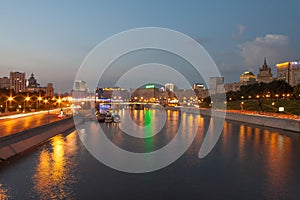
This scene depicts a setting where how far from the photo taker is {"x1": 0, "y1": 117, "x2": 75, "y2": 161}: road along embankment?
61.4 feet

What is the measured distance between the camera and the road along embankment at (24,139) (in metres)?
18.7

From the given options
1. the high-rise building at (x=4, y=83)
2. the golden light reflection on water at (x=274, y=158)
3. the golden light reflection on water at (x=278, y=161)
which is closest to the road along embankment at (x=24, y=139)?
the golden light reflection on water at (x=274, y=158)

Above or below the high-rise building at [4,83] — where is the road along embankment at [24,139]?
below

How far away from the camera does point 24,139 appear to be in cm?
2298

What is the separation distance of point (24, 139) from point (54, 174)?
8.34 m

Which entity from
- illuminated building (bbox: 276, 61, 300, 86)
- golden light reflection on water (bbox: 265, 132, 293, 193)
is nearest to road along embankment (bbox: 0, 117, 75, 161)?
golden light reflection on water (bbox: 265, 132, 293, 193)

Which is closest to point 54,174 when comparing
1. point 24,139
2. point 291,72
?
point 24,139

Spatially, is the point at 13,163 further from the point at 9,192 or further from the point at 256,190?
the point at 256,190

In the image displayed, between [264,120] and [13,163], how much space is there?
39353 mm

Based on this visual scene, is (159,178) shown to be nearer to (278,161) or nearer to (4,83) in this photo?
(278,161)

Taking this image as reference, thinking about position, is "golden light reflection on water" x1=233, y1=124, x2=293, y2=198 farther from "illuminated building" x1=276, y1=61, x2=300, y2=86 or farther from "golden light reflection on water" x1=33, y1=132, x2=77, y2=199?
"illuminated building" x1=276, y1=61, x2=300, y2=86

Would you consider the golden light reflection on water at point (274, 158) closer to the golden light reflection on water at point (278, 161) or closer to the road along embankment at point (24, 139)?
the golden light reflection on water at point (278, 161)

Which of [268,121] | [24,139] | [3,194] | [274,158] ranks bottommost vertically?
[274,158]

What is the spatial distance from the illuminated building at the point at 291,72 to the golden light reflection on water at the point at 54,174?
174 metres
